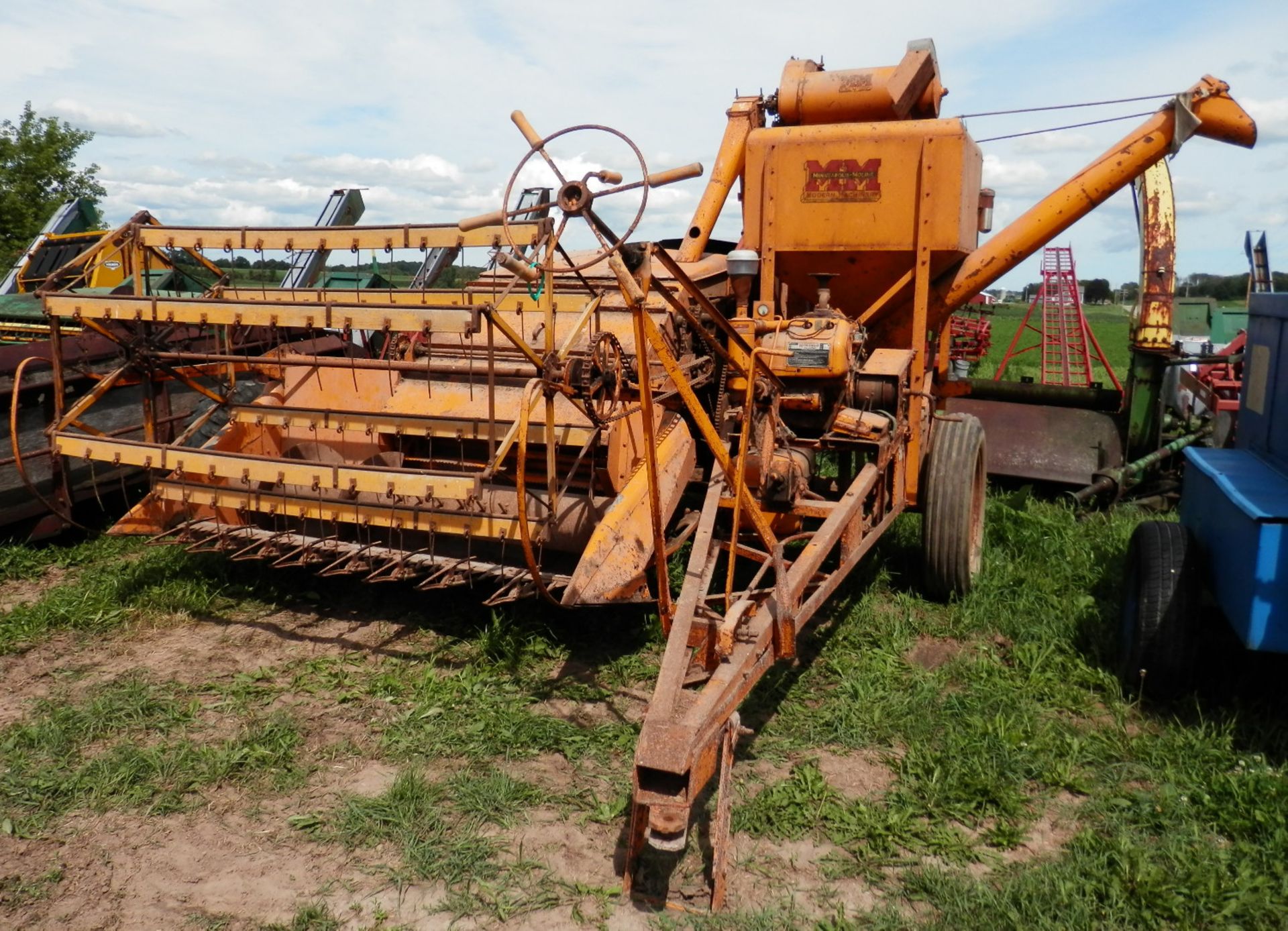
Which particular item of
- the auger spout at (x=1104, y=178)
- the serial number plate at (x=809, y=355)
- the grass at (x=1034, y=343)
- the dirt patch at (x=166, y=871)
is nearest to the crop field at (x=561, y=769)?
the dirt patch at (x=166, y=871)

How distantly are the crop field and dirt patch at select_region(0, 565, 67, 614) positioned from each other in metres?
0.08

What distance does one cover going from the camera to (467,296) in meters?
Answer: 5.80

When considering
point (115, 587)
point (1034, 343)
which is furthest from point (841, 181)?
point (1034, 343)

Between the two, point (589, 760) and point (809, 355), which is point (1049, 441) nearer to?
point (809, 355)

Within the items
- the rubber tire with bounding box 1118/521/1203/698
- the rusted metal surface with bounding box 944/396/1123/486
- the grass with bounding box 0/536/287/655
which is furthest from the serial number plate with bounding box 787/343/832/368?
the rusted metal surface with bounding box 944/396/1123/486

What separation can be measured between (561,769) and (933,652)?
2.12 metres

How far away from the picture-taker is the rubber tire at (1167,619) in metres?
4.22

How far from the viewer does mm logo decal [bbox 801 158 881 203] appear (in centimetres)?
543

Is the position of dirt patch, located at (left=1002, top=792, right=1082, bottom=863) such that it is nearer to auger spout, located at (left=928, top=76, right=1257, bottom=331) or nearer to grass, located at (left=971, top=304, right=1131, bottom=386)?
auger spout, located at (left=928, top=76, right=1257, bottom=331)

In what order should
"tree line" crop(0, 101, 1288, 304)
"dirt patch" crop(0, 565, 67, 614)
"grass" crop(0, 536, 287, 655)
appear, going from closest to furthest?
"grass" crop(0, 536, 287, 655), "dirt patch" crop(0, 565, 67, 614), "tree line" crop(0, 101, 1288, 304)

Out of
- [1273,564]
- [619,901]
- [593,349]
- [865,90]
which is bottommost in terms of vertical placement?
[619,901]

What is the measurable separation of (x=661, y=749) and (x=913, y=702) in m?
1.90

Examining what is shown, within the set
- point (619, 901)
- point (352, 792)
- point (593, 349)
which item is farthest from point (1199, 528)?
point (352, 792)

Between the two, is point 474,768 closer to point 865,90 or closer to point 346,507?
point 346,507
